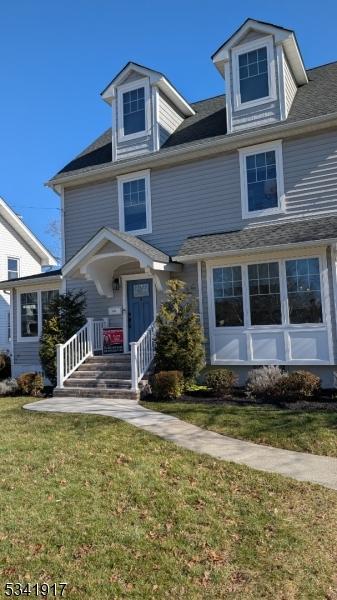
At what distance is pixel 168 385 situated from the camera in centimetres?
991

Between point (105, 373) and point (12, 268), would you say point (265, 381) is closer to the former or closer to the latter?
point (105, 373)

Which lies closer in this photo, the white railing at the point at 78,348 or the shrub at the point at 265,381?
the shrub at the point at 265,381

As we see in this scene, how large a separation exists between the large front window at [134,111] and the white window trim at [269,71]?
293 centimetres

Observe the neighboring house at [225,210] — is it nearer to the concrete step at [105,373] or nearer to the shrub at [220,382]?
the concrete step at [105,373]

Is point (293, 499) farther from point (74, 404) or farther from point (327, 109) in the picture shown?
point (327, 109)

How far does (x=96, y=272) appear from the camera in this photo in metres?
12.9

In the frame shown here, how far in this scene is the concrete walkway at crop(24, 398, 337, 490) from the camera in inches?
215

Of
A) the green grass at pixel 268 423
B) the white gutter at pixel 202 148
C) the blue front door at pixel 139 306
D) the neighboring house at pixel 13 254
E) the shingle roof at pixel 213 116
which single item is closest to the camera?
the green grass at pixel 268 423

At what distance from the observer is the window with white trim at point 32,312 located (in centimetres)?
1557

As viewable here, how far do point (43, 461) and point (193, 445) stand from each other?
209 cm

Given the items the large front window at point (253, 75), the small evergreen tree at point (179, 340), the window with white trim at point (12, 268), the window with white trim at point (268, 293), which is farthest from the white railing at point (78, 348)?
the window with white trim at point (12, 268)

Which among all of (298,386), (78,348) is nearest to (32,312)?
(78,348)

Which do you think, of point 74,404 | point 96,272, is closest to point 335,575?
point 74,404

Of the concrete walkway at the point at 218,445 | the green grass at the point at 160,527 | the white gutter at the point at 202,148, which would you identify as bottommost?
the green grass at the point at 160,527
